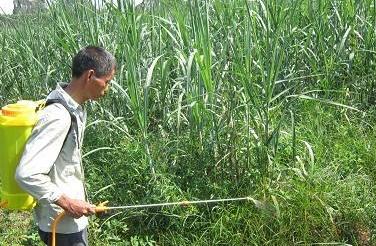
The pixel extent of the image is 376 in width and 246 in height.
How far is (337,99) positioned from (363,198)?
3.23 feet

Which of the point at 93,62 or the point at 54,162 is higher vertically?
the point at 93,62

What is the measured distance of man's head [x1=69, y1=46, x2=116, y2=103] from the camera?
2143 millimetres

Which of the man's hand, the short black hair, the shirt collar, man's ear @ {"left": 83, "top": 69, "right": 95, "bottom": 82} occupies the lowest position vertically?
the man's hand

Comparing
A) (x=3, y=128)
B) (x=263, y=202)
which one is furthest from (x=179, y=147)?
(x=3, y=128)

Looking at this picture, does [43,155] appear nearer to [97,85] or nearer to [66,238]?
[97,85]

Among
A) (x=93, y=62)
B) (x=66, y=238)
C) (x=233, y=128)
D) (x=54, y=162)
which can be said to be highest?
(x=93, y=62)

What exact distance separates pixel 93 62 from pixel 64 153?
0.37 meters

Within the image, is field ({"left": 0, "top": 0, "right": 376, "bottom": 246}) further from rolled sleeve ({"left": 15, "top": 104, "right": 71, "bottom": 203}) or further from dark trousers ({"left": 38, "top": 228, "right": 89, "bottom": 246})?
rolled sleeve ({"left": 15, "top": 104, "right": 71, "bottom": 203})

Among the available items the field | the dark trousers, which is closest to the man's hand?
the dark trousers

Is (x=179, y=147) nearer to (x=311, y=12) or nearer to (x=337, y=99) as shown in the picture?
(x=337, y=99)

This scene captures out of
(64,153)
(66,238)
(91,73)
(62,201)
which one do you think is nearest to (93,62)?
(91,73)

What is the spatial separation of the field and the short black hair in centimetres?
86

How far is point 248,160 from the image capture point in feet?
10.0

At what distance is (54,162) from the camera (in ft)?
6.94
